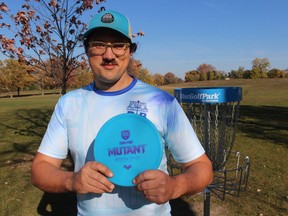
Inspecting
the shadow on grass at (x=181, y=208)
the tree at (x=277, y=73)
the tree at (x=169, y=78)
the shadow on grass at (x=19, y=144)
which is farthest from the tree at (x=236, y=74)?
the shadow on grass at (x=181, y=208)

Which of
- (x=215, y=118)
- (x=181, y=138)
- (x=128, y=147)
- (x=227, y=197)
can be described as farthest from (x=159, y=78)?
(x=128, y=147)

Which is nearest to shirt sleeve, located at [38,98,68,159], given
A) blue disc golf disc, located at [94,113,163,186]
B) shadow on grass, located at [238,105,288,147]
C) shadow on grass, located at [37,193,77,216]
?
blue disc golf disc, located at [94,113,163,186]

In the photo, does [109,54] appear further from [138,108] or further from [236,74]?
[236,74]

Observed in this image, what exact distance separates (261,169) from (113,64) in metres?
6.96

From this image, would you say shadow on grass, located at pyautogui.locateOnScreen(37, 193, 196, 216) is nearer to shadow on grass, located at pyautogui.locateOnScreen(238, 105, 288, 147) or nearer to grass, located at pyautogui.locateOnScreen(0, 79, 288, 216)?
grass, located at pyautogui.locateOnScreen(0, 79, 288, 216)

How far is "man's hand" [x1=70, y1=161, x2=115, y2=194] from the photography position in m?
1.39

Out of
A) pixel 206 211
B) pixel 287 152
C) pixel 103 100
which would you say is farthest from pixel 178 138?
pixel 287 152

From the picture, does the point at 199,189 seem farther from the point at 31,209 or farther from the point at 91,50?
the point at 31,209

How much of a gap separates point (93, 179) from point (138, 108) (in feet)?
1.58

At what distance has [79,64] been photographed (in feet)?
27.0

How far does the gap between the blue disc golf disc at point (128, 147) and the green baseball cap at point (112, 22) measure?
18.8 inches

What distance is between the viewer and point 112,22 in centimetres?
167

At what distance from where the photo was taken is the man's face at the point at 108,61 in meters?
1.72

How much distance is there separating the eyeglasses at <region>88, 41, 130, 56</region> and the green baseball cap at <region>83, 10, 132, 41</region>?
65 millimetres
